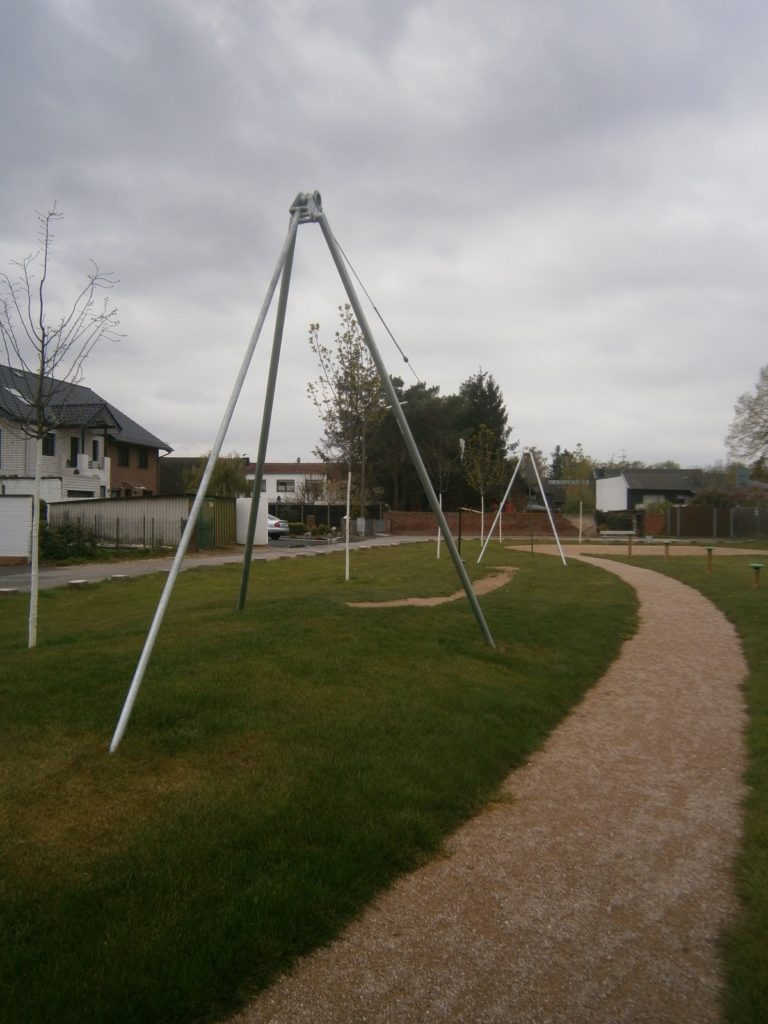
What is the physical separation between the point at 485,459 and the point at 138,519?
2488cm

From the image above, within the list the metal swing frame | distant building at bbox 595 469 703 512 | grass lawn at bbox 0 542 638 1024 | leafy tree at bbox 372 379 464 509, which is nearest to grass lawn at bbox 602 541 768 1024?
grass lawn at bbox 0 542 638 1024

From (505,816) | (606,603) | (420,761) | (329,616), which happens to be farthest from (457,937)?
(606,603)

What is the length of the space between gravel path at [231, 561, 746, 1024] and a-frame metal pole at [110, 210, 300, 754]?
7.50ft

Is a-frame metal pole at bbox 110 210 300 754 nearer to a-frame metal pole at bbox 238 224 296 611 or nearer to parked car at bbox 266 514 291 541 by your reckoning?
a-frame metal pole at bbox 238 224 296 611

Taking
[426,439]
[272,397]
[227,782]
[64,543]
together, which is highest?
[426,439]

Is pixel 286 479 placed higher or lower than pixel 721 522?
higher

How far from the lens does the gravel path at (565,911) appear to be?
3.26m

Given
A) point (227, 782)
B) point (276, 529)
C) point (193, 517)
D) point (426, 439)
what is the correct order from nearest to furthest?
point (227, 782)
point (193, 517)
point (276, 529)
point (426, 439)

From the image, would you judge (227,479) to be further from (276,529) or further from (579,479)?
(579,479)

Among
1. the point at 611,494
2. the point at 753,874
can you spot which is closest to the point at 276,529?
the point at 753,874

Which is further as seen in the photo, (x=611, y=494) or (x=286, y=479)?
(x=286, y=479)

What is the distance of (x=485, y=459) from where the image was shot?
170 feet

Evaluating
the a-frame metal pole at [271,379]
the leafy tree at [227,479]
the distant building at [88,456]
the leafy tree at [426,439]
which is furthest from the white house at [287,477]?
the a-frame metal pole at [271,379]

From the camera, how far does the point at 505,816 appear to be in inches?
205
